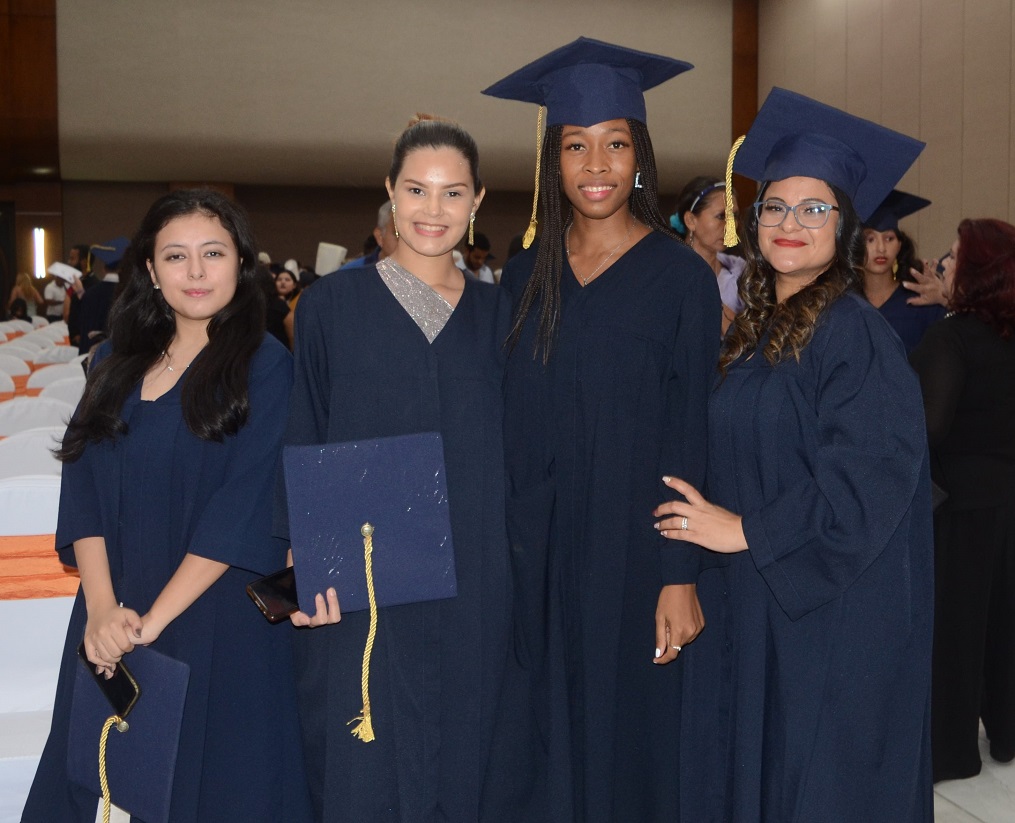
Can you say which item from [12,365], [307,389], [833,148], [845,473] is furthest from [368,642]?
[12,365]

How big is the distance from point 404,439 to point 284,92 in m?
13.1

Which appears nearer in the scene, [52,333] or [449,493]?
[449,493]

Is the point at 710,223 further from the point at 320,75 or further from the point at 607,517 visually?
the point at 320,75

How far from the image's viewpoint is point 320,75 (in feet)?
45.8

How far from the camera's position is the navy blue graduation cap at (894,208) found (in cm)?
305

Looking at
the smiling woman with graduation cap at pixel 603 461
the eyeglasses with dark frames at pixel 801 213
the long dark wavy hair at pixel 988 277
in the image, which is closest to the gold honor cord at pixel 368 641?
the smiling woman with graduation cap at pixel 603 461

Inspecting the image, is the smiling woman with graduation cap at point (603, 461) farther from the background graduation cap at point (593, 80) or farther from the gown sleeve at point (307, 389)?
the gown sleeve at point (307, 389)

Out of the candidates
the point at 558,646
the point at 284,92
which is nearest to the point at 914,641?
the point at 558,646

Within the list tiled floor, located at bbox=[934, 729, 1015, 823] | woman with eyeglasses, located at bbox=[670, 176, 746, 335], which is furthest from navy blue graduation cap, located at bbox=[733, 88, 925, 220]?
tiled floor, located at bbox=[934, 729, 1015, 823]

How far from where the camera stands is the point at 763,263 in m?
2.12

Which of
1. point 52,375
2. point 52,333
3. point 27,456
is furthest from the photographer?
point 52,333

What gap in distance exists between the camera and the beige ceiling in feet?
44.8

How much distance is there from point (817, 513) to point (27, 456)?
291cm

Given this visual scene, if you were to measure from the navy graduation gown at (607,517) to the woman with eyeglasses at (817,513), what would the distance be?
0.14 metres
